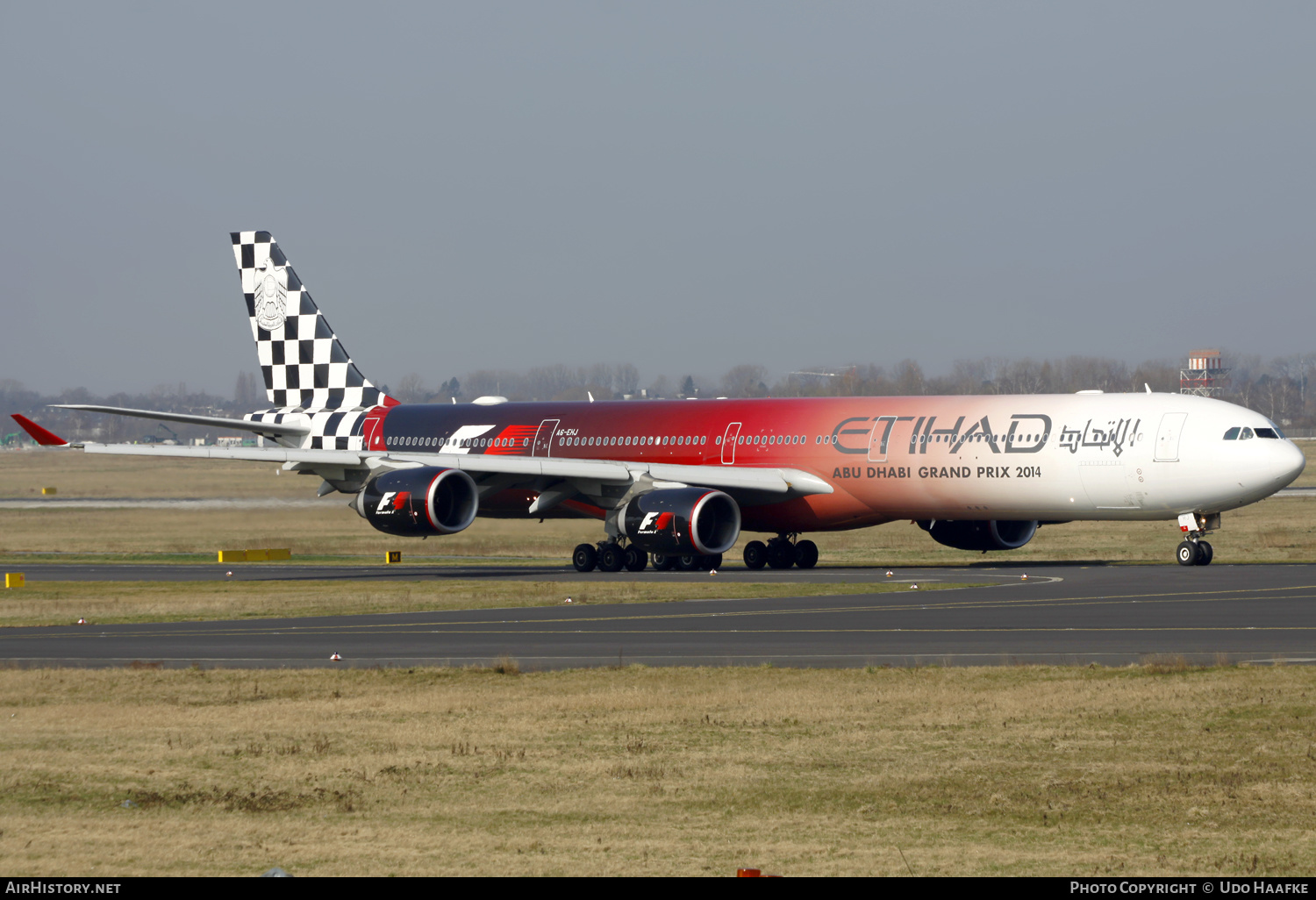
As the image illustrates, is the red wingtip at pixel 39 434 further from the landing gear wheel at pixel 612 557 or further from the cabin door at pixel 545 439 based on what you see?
the landing gear wheel at pixel 612 557

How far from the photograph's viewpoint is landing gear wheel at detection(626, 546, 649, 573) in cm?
4141

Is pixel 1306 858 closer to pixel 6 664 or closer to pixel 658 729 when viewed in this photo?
pixel 658 729

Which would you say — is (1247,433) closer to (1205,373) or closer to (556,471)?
(556,471)

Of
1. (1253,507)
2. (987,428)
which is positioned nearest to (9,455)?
(1253,507)

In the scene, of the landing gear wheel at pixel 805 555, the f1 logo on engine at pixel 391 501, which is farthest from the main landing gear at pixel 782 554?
the f1 logo on engine at pixel 391 501

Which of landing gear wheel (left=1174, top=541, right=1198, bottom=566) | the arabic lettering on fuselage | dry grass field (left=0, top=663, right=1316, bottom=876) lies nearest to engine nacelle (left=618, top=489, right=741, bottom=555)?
the arabic lettering on fuselage

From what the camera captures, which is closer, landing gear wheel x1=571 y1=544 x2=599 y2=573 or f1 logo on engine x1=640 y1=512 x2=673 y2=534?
f1 logo on engine x1=640 y1=512 x2=673 y2=534

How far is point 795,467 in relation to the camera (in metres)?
41.7

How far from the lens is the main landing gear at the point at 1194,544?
124 feet

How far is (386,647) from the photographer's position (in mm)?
22984

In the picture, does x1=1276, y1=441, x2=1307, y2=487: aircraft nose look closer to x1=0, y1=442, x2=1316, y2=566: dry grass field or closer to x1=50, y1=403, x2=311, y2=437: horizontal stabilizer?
x1=0, y1=442, x2=1316, y2=566: dry grass field

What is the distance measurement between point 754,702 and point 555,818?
5751 mm

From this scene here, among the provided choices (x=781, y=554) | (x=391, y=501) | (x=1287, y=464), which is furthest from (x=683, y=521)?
(x=1287, y=464)

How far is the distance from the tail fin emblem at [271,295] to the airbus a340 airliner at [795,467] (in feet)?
16.5
